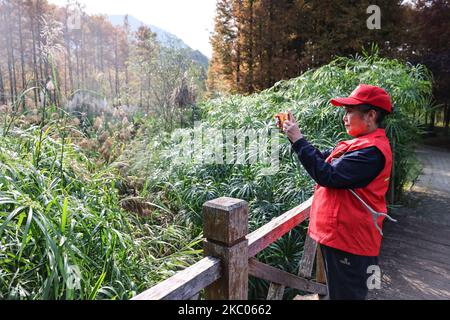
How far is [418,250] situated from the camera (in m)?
3.79

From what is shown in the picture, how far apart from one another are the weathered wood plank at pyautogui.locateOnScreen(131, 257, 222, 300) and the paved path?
7.40 feet

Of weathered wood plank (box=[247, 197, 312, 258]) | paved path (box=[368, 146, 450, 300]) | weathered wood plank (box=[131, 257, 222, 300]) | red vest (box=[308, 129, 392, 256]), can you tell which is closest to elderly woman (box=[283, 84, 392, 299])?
red vest (box=[308, 129, 392, 256])

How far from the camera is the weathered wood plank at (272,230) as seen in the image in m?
1.51

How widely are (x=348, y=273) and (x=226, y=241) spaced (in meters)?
0.76

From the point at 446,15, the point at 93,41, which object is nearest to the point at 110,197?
the point at 446,15

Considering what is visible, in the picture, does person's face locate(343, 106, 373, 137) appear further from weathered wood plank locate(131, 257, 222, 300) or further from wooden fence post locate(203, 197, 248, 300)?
weathered wood plank locate(131, 257, 222, 300)

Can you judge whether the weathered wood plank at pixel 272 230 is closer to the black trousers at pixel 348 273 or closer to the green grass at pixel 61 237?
the black trousers at pixel 348 273

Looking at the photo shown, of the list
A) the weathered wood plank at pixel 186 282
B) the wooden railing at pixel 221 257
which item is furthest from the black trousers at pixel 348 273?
the weathered wood plank at pixel 186 282

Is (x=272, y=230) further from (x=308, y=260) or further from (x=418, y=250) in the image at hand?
(x=418, y=250)

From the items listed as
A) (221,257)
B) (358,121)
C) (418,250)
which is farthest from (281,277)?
(418,250)

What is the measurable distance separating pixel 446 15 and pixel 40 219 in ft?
43.7

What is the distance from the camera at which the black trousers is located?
1.62 meters

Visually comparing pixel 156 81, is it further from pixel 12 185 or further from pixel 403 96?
pixel 12 185

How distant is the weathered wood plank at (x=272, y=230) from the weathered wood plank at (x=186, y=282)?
264 mm
